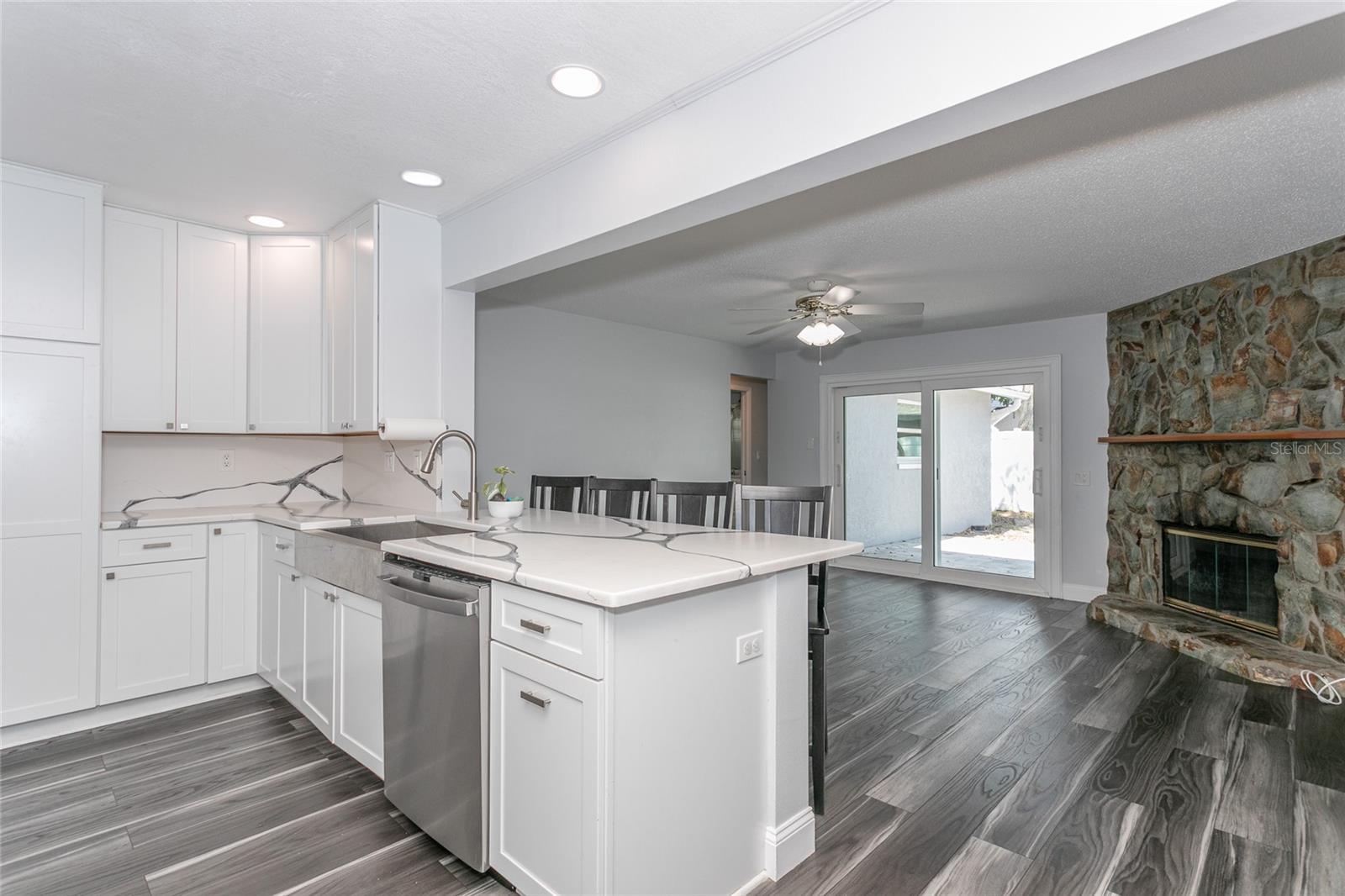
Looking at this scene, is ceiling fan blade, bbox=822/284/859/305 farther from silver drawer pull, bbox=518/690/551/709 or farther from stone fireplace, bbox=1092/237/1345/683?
silver drawer pull, bbox=518/690/551/709

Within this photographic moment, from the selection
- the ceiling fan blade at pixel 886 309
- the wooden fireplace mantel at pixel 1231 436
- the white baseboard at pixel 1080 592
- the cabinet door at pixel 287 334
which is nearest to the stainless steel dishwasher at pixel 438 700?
the cabinet door at pixel 287 334

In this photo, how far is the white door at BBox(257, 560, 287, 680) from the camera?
3.06 m

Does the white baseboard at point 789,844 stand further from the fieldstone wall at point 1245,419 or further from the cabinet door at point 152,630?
the fieldstone wall at point 1245,419

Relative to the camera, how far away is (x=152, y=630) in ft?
9.92

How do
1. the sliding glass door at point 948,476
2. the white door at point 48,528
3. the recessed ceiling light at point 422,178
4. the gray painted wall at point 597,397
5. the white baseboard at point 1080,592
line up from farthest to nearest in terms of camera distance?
the sliding glass door at point 948,476 < the white baseboard at point 1080,592 < the gray painted wall at point 597,397 < the recessed ceiling light at point 422,178 < the white door at point 48,528

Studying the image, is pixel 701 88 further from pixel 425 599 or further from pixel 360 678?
pixel 360 678

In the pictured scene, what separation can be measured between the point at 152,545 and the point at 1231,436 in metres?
6.04

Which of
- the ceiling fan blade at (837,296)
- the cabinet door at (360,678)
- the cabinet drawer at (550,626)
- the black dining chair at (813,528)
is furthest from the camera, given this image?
the ceiling fan blade at (837,296)

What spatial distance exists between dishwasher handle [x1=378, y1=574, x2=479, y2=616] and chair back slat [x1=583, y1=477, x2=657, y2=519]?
4.32ft

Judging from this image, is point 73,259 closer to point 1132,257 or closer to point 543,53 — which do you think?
point 543,53

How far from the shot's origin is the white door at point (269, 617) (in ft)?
10.0

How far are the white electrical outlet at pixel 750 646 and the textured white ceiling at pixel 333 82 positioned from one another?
1.70 meters

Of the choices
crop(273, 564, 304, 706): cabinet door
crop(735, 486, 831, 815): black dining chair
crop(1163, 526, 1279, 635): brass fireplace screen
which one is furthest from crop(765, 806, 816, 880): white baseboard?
crop(1163, 526, 1279, 635): brass fireplace screen

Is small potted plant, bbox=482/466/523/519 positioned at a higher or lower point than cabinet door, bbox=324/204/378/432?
lower
